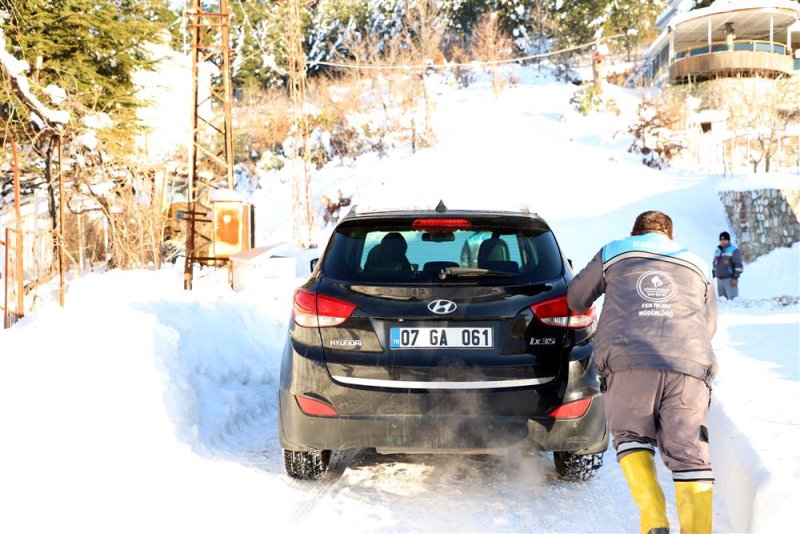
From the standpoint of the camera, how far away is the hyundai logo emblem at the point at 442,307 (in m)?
4.00

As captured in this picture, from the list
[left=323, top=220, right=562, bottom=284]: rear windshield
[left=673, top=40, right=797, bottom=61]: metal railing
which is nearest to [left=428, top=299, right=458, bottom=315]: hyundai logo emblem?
[left=323, top=220, right=562, bottom=284]: rear windshield

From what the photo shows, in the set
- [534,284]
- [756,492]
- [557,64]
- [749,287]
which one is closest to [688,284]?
[534,284]

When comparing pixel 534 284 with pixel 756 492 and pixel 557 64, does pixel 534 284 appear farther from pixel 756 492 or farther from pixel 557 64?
pixel 557 64

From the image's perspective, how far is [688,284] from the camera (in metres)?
3.46

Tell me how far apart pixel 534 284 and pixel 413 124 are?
33087mm

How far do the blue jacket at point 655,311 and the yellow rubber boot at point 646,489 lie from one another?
1.32 feet

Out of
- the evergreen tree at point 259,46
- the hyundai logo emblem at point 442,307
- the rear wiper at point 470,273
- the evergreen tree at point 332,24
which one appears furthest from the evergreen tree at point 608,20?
the hyundai logo emblem at point 442,307

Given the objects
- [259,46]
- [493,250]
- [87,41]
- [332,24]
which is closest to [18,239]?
[493,250]

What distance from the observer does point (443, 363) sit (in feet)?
13.1

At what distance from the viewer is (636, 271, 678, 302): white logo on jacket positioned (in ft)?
11.2

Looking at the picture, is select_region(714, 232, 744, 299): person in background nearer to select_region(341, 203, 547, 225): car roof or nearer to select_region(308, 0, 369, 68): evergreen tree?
select_region(341, 203, 547, 225): car roof

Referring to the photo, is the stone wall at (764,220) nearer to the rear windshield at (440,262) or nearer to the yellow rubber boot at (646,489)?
the rear windshield at (440,262)

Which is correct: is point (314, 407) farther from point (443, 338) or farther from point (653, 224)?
point (653, 224)

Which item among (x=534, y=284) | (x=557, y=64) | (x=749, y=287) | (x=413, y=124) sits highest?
(x=557, y=64)
